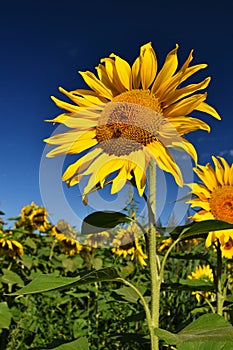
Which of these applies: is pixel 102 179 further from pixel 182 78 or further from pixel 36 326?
pixel 36 326

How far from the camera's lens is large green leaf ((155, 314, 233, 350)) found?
113cm

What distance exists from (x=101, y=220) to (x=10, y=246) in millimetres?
2804

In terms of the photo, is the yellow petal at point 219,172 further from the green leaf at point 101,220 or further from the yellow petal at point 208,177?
the green leaf at point 101,220

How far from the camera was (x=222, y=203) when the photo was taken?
1.99 metres

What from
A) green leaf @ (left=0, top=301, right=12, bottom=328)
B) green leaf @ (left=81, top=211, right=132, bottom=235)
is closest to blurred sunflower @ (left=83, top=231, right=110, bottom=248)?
green leaf @ (left=0, top=301, right=12, bottom=328)

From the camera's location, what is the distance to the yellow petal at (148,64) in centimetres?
137

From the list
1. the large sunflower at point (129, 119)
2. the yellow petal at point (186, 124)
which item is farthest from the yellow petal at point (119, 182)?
the yellow petal at point (186, 124)

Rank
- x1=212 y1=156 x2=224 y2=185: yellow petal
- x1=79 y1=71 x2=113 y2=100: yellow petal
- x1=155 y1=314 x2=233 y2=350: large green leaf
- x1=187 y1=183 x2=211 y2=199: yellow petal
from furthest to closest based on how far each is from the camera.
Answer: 1. x1=212 y1=156 x2=224 y2=185: yellow petal
2. x1=187 y1=183 x2=211 y2=199: yellow petal
3. x1=79 y1=71 x2=113 y2=100: yellow petal
4. x1=155 y1=314 x2=233 y2=350: large green leaf

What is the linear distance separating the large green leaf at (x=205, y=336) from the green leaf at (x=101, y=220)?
334mm

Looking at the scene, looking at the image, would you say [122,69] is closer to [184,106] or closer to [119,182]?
[184,106]

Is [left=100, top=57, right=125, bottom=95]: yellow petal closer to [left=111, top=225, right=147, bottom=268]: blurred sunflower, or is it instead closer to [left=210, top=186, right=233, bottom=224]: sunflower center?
[left=210, top=186, right=233, bottom=224]: sunflower center

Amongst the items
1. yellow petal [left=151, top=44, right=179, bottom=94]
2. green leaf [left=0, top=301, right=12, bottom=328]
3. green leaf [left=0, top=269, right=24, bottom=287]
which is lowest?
green leaf [left=0, top=301, right=12, bottom=328]

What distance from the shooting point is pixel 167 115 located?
54.3 inches

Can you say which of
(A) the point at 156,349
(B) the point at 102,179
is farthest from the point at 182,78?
(A) the point at 156,349
